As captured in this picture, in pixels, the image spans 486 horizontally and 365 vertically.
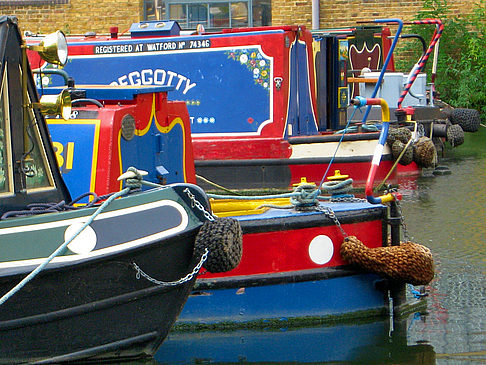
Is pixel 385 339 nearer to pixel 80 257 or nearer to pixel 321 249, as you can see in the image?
pixel 321 249

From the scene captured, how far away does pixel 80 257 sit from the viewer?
16.6 ft

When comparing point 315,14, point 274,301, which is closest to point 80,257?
point 274,301

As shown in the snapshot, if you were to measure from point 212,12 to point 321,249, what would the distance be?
13.2 meters

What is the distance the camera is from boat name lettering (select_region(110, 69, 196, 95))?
1077 centimetres

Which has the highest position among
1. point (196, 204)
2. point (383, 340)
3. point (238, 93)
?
point (238, 93)

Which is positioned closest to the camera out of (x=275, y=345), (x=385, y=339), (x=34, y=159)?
(x=34, y=159)

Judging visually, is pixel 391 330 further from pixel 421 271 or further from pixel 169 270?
pixel 169 270

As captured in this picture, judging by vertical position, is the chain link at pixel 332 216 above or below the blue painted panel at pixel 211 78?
below

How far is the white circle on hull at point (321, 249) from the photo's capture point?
626 cm

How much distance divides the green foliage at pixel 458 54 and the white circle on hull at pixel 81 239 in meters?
13.0

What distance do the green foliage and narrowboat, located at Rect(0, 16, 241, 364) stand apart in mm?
12697

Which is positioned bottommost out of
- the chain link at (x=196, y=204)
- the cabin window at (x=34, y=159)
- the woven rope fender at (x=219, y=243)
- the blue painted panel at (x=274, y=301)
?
the blue painted panel at (x=274, y=301)

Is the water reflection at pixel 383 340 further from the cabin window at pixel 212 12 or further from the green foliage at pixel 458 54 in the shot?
the cabin window at pixel 212 12

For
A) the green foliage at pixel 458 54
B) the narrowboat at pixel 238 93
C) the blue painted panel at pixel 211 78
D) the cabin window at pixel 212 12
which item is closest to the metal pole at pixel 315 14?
the cabin window at pixel 212 12
